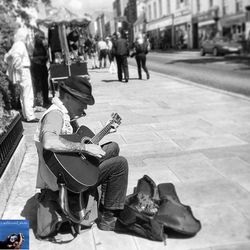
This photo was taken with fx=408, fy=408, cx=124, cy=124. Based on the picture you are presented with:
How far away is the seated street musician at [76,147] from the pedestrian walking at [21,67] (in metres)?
4.55

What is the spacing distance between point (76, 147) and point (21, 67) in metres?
5.12

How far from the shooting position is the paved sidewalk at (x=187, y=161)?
3463 millimetres

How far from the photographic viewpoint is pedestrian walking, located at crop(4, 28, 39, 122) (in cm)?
784

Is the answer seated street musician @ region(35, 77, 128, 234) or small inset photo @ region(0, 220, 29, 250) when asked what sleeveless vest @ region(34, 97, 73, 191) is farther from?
small inset photo @ region(0, 220, 29, 250)

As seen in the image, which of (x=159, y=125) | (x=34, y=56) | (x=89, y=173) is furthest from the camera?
(x=34, y=56)

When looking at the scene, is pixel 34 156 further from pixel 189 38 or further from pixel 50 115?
pixel 189 38

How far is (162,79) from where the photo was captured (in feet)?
51.3

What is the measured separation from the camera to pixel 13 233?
2773 millimetres

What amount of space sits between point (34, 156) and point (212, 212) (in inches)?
120

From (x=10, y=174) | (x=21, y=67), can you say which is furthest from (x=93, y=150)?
(x=21, y=67)

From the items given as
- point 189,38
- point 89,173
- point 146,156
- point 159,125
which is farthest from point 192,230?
point 189,38

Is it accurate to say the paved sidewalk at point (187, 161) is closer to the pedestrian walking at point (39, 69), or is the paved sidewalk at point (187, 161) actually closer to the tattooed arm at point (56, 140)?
the tattooed arm at point (56, 140)

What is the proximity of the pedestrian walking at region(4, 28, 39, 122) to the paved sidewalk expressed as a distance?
493mm

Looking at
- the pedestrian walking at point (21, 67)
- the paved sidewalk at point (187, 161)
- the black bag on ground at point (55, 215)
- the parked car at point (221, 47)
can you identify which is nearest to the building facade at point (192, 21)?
the parked car at point (221, 47)
